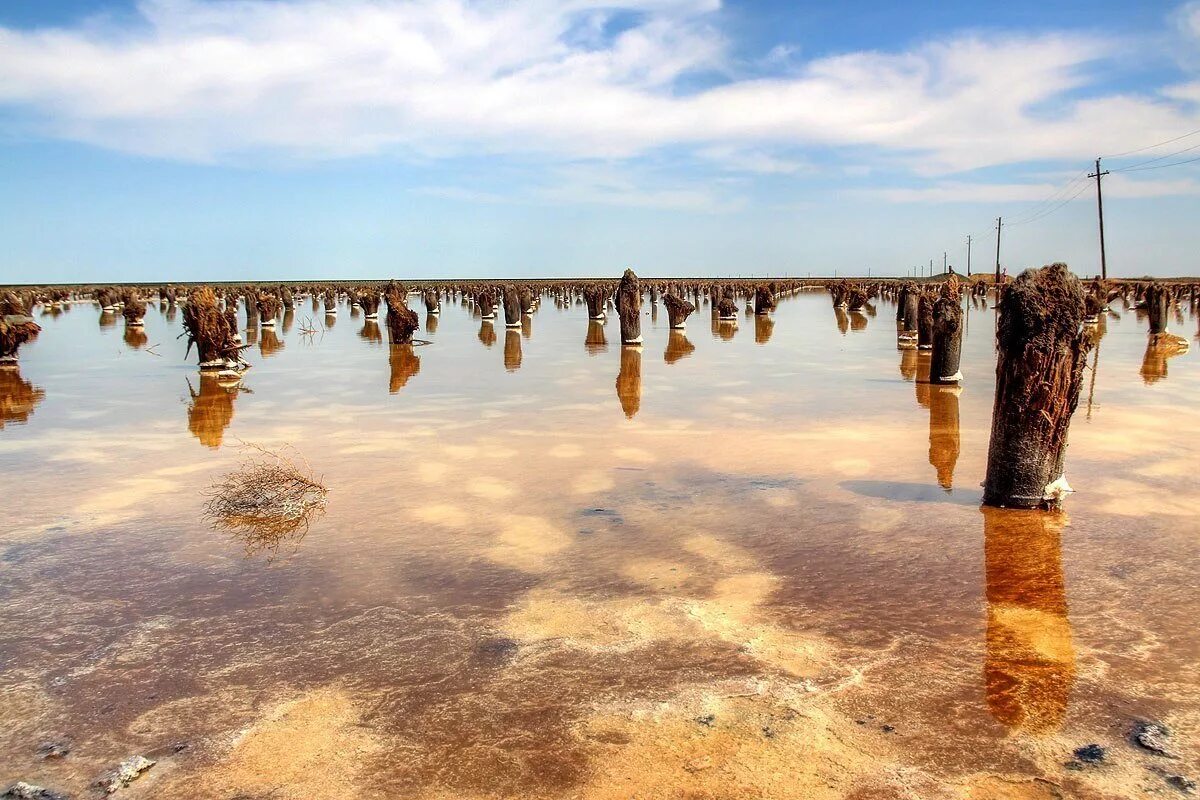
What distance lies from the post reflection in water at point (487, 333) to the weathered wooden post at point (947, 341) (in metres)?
14.0

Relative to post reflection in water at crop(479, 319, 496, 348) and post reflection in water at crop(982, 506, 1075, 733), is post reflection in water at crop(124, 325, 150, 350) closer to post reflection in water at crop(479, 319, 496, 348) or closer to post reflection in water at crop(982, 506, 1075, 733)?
post reflection in water at crop(479, 319, 496, 348)

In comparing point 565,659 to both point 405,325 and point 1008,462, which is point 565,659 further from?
point 405,325

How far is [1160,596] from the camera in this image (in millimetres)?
5219

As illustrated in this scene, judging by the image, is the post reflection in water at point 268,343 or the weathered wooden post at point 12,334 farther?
the post reflection in water at point 268,343

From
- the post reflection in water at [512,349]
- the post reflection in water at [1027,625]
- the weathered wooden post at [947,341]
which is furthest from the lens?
the post reflection in water at [512,349]

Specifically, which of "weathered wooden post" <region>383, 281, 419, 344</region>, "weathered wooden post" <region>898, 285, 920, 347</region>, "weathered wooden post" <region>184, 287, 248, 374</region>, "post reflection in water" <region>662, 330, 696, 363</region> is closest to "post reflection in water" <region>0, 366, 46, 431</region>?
"weathered wooden post" <region>184, 287, 248, 374</region>

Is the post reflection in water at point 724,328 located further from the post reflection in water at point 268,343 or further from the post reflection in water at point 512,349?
the post reflection in water at point 268,343

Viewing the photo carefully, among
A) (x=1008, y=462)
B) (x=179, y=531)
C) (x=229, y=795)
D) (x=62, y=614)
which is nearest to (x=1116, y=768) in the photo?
(x=229, y=795)

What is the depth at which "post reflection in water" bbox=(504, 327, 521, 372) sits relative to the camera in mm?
19766

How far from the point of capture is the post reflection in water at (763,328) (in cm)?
2730

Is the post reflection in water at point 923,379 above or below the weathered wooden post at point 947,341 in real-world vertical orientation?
below

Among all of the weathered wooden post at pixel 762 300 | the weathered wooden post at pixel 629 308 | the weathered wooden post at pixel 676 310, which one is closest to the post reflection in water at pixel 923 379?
A: the weathered wooden post at pixel 629 308

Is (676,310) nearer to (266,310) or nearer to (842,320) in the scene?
(842,320)

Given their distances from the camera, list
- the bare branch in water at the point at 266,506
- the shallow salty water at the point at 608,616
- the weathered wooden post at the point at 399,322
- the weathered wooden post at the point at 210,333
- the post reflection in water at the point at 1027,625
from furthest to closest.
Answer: the weathered wooden post at the point at 399,322
the weathered wooden post at the point at 210,333
the bare branch in water at the point at 266,506
the post reflection in water at the point at 1027,625
the shallow salty water at the point at 608,616
